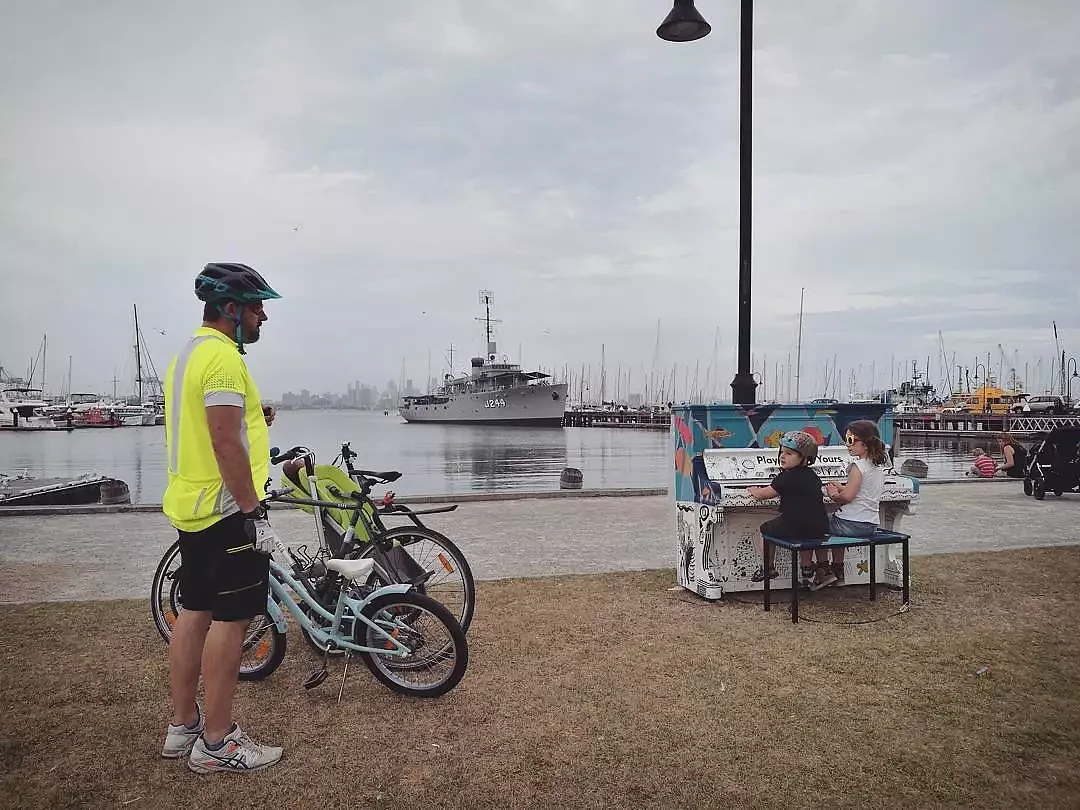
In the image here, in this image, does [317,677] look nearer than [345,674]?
Yes

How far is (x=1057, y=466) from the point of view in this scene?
45.7 ft

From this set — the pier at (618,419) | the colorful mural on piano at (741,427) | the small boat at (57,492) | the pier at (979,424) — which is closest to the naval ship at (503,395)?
the pier at (618,419)

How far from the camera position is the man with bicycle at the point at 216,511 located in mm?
3572

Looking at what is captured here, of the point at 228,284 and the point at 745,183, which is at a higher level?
the point at 745,183

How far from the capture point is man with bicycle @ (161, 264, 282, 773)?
3572 millimetres

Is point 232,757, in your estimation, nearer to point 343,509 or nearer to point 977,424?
point 343,509

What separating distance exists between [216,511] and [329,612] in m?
1.31

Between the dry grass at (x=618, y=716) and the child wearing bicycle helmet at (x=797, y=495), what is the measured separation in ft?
2.18

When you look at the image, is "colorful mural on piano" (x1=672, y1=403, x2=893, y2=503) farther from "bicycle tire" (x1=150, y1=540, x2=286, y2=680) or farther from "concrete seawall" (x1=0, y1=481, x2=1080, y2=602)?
"bicycle tire" (x1=150, y1=540, x2=286, y2=680)

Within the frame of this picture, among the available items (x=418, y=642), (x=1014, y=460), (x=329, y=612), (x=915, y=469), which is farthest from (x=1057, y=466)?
(x=329, y=612)

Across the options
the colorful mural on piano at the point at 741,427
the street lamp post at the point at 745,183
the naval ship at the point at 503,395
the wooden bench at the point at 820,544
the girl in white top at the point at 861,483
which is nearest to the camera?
the wooden bench at the point at 820,544

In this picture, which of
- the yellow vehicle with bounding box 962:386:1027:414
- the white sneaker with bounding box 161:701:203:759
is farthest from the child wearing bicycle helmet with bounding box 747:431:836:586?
the yellow vehicle with bounding box 962:386:1027:414

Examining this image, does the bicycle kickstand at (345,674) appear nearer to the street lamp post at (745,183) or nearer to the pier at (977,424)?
the street lamp post at (745,183)

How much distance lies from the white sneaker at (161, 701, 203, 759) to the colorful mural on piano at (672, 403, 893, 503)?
4105 millimetres
